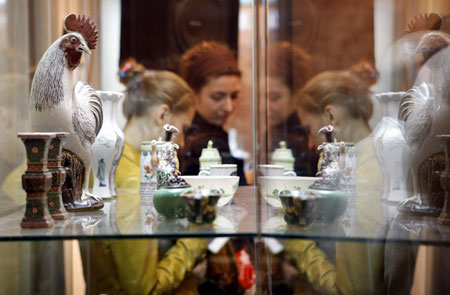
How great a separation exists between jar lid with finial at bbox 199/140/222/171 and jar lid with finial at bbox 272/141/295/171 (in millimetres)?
184

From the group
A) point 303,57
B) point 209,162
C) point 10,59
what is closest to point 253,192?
point 209,162

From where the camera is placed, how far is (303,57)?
3.27ft

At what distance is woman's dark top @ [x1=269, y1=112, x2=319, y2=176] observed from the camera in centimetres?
93

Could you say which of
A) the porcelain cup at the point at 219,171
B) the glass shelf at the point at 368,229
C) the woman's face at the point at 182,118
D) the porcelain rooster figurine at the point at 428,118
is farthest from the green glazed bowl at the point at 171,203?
the woman's face at the point at 182,118

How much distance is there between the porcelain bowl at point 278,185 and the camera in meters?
0.82

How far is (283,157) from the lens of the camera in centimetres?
103

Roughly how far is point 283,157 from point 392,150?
0.24 m

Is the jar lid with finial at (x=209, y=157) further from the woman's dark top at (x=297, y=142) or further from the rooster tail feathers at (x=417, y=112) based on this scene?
the rooster tail feathers at (x=417, y=112)

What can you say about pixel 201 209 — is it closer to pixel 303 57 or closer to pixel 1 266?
pixel 1 266

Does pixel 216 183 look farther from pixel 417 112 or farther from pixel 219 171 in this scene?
pixel 417 112

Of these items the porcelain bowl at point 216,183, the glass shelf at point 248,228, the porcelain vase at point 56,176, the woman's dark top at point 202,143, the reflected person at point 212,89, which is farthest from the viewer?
the reflected person at point 212,89

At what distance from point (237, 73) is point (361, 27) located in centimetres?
50

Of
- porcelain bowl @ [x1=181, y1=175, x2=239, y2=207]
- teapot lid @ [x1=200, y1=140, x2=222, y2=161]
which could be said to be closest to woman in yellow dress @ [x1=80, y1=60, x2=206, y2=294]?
porcelain bowl @ [x1=181, y1=175, x2=239, y2=207]

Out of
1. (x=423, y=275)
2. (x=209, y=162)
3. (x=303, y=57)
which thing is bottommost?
(x=423, y=275)
